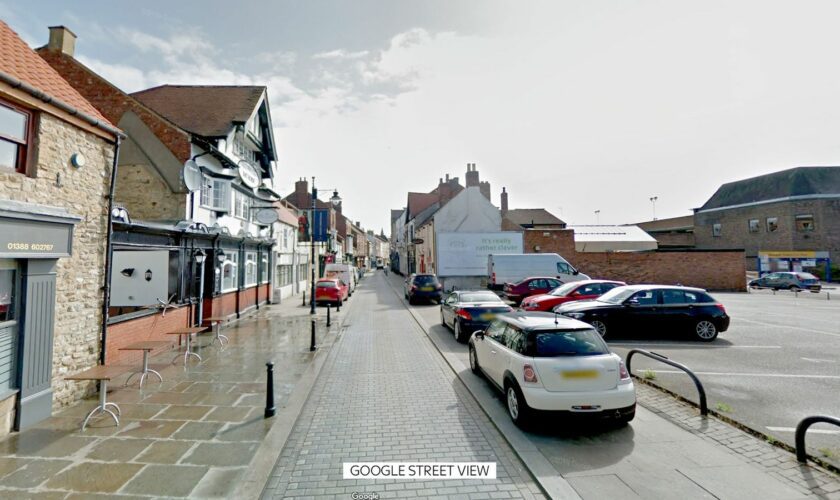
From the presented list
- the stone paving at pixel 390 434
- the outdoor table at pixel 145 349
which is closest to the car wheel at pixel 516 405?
the stone paving at pixel 390 434

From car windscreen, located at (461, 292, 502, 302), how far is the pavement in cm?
457

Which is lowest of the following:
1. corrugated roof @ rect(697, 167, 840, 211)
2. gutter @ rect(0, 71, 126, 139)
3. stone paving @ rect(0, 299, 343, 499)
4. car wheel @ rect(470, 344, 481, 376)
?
stone paving @ rect(0, 299, 343, 499)

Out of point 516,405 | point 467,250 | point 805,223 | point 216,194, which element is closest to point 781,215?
point 805,223

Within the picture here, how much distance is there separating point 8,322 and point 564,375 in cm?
780

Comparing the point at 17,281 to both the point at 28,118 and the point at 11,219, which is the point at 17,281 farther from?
the point at 28,118

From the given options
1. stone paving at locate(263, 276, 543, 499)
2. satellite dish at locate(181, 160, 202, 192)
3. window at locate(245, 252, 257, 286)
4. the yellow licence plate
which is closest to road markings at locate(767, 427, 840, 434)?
the yellow licence plate

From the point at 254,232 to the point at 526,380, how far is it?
16.1 m

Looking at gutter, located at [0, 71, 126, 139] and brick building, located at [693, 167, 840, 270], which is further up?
brick building, located at [693, 167, 840, 270]

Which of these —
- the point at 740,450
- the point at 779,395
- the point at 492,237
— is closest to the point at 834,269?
the point at 492,237

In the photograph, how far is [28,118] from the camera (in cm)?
534

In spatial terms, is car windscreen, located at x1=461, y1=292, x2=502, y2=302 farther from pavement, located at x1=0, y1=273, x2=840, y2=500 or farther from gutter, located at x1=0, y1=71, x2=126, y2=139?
gutter, located at x1=0, y1=71, x2=126, y2=139

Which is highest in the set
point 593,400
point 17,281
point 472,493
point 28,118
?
point 28,118

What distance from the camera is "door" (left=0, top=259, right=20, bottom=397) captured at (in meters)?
4.92

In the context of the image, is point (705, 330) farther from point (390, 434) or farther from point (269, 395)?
point (269, 395)
